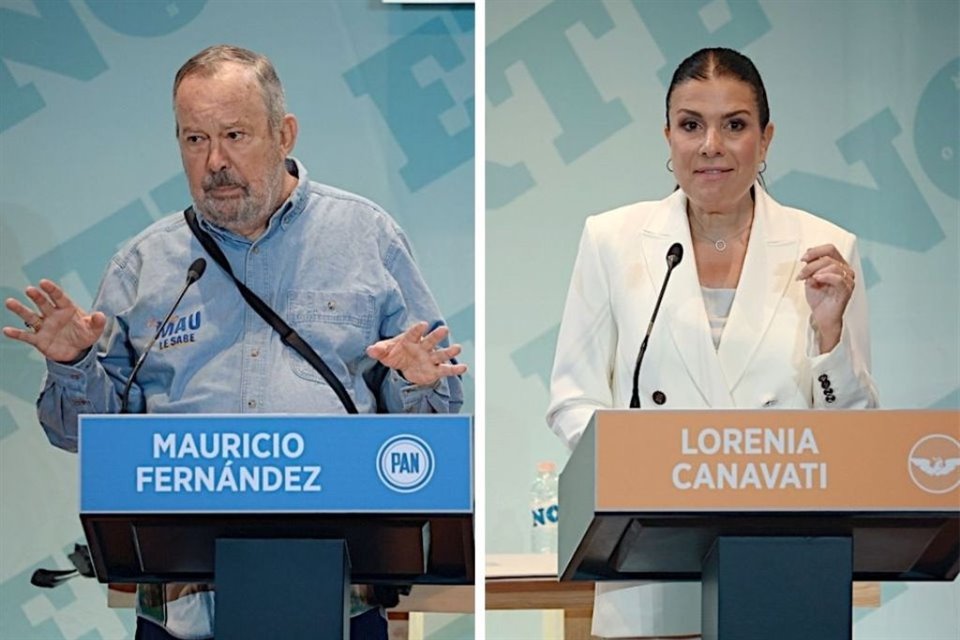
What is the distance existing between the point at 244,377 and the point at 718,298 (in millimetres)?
932

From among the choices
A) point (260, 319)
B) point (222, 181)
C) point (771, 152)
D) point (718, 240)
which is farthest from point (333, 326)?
point (771, 152)

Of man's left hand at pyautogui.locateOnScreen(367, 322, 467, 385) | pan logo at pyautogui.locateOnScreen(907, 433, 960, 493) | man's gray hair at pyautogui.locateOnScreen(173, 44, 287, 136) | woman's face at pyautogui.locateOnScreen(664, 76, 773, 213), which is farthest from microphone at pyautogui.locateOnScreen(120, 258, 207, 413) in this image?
pan logo at pyautogui.locateOnScreen(907, 433, 960, 493)

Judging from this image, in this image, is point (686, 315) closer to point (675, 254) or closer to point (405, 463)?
point (675, 254)

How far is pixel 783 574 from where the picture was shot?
2.16 meters

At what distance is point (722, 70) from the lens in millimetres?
3283

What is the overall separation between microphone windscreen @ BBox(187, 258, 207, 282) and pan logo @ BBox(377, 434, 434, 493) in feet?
3.87

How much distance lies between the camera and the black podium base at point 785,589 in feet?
7.08

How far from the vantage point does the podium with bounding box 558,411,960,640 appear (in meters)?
2.09

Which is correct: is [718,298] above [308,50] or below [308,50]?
below

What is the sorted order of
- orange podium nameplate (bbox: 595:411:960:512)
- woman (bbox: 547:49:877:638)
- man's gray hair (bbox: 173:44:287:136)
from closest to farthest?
orange podium nameplate (bbox: 595:411:960:512) < woman (bbox: 547:49:877:638) < man's gray hair (bbox: 173:44:287:136)

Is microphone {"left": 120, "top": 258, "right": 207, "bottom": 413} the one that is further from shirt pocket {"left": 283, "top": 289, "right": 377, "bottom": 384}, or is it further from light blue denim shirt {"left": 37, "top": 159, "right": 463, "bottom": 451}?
shirt pocket {"left": 283, "top": 289, "right": 377, "bottom": 384}

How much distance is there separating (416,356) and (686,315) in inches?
22.2

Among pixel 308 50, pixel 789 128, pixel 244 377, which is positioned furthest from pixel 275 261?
pixel 789 128

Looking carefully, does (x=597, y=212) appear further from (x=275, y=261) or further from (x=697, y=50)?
(x=275, y=261)
